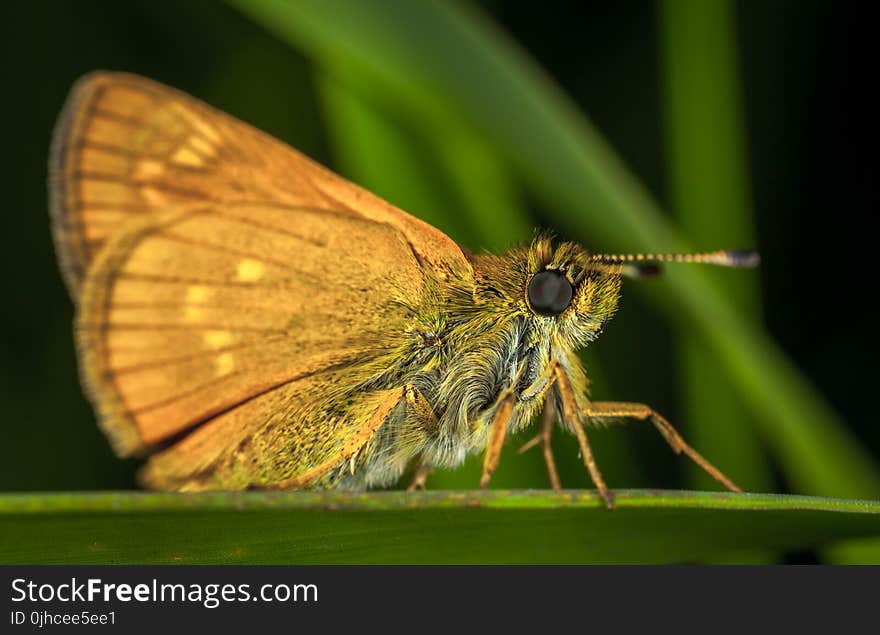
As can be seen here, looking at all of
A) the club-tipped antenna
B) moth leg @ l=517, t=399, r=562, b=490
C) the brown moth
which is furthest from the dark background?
the brown moth

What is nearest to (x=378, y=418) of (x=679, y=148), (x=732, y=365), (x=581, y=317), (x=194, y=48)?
(x=581, y=317)

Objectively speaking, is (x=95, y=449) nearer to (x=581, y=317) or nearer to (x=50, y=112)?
(x=50, y=112)

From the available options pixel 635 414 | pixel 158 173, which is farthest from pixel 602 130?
pixel 158 173

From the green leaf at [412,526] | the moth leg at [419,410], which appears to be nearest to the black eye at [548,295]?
the moth leg at [419,410]

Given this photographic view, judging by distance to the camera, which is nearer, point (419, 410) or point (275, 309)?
point (419, 410)

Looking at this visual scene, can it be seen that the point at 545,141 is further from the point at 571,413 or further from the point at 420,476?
the point at 420,476

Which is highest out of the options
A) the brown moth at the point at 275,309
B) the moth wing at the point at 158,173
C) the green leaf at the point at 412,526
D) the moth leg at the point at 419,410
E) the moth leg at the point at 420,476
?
the moth wing at the point at 158,173

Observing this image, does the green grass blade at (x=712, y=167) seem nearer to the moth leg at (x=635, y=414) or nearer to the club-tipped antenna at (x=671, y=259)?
the club-tipped antenna at (x=671, y=259)
